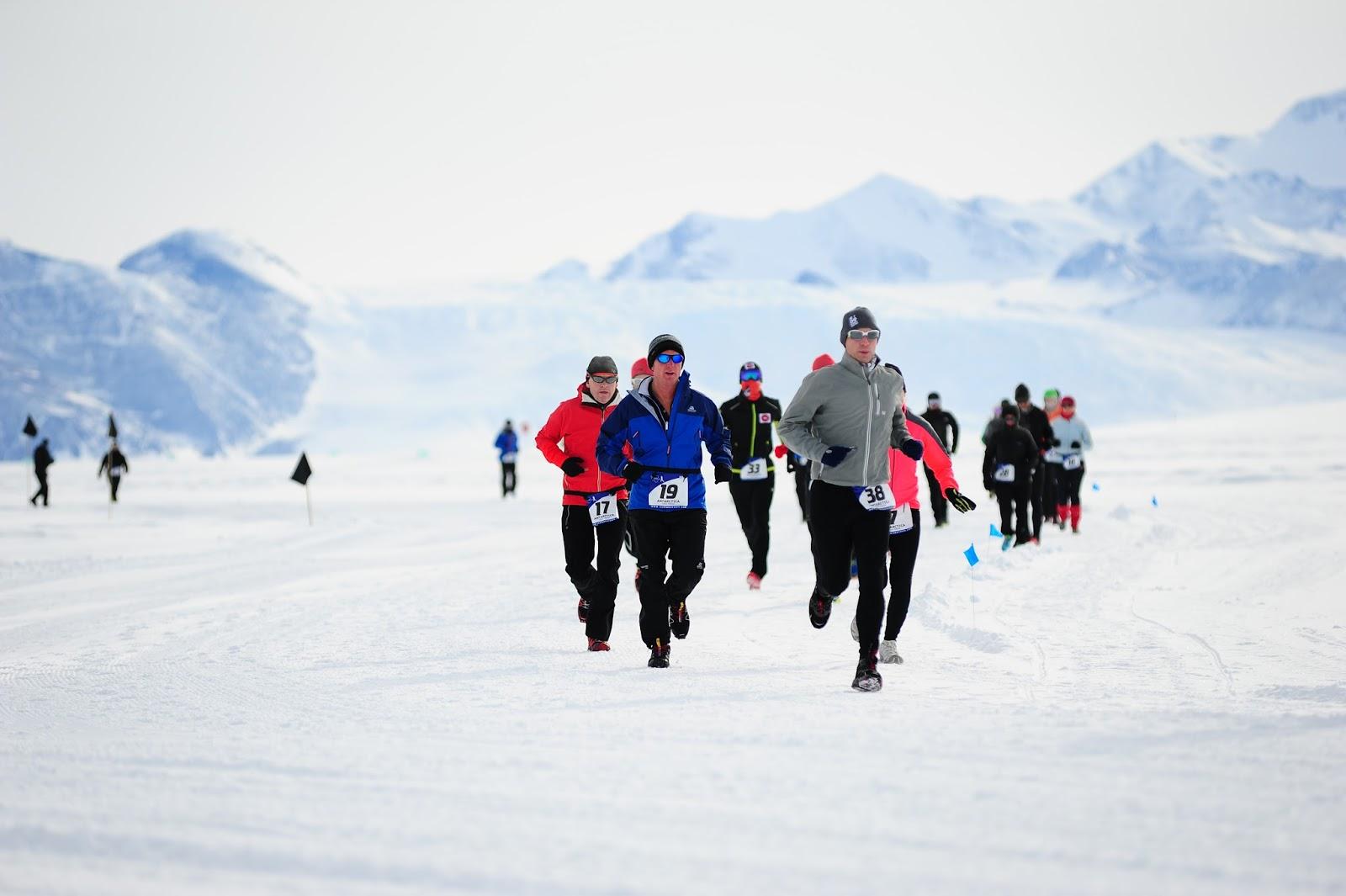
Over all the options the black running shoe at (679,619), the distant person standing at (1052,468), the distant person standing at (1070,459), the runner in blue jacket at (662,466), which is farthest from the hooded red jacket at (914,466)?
the distant person standing at (1070,459)

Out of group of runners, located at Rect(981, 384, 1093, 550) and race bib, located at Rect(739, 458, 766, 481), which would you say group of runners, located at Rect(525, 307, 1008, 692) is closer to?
race bib, located at Rect(739, 458, 766, 481)

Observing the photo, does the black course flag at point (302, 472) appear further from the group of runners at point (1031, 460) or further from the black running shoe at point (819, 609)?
the black running shoe at point (819, 609)

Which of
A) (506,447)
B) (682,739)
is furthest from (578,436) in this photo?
(506,447)

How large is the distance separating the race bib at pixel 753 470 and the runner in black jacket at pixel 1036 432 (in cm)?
457

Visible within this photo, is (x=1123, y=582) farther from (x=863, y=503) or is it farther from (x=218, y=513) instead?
(x=218, y=513)

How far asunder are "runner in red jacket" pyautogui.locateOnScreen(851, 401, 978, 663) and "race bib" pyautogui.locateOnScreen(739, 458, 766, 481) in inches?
124

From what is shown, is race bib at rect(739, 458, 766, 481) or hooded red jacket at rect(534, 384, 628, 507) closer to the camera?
hooded red jacket at rect(534, 384, 628, 507)

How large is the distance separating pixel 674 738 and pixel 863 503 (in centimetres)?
174

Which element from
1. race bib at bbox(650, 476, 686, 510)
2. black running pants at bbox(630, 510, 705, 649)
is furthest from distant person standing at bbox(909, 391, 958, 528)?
race bib at bbox(650, 476, 686, 510)

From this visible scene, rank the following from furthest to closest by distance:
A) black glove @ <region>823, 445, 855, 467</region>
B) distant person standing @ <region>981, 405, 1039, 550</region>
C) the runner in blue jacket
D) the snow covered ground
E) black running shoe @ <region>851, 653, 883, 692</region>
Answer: distant person standing @ <region>981, 405, 1039, 550</region> → the runner in blue jacket → black glove @ <region>823, 445, 855, 467</region> → black running shoe @ <region>851, 653, 883, 692</region> → the snow covered ground

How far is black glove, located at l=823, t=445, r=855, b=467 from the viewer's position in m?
5.73

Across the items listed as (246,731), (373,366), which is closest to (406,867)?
(246,731)

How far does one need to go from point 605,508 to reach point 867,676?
2069 mm

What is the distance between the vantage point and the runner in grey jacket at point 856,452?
579 centimetres
